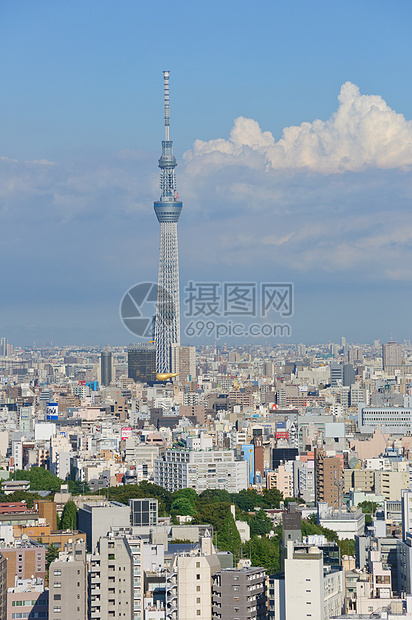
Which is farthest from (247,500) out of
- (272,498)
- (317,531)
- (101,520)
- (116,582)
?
(116,582)

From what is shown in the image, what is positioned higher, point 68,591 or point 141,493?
point 141,493

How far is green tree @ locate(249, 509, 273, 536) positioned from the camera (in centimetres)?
2536

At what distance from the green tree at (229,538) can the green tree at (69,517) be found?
2843 mm

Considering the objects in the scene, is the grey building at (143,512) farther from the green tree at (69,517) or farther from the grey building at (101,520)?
the green tree at (69,517)

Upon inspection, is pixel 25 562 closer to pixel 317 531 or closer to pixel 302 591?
pixel 317 531

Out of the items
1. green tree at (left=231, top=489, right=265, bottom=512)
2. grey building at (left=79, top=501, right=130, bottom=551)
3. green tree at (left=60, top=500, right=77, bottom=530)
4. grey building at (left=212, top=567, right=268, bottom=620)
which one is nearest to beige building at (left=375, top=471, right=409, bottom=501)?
green tree at (left=231, top=489, right=265, bottom=512)

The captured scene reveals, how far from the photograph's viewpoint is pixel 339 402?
222ft

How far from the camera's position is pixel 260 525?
26.1m

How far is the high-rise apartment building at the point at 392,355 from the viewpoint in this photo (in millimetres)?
92062

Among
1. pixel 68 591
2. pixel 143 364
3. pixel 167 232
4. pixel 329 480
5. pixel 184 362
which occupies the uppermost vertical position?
pixel 167 232

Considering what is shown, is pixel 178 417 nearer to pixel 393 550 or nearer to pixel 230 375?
pixel 230 375

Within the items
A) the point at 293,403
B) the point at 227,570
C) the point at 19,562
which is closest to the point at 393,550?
the point at 227,570

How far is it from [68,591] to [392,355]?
77.4 metres

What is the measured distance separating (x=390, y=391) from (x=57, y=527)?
4366 cm
